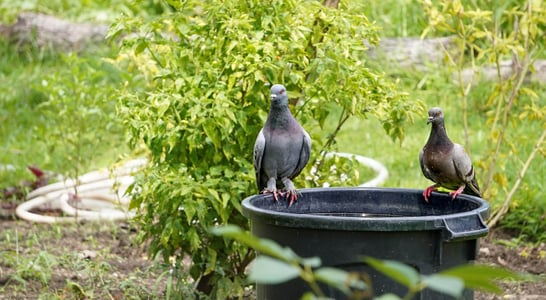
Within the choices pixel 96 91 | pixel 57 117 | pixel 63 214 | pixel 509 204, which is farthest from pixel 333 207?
pixel 63 214

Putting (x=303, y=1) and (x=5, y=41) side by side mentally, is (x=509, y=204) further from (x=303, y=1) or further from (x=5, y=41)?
(x=5, y=41)

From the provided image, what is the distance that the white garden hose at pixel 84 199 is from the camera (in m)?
6.02

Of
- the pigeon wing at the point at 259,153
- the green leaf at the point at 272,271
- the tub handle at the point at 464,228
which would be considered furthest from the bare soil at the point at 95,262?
the green leaf at the point at 272,271

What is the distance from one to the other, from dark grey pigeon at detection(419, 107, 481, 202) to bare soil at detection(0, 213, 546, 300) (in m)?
1.14

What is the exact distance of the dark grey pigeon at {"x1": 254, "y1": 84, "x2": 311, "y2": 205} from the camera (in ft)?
11.1

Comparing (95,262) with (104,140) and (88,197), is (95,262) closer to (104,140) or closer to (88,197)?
(88,197)

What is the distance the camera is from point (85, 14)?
11.3 metres

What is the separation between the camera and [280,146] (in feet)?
11.2

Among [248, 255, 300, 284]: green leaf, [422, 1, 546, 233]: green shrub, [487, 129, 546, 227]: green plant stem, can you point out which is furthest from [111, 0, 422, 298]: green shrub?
[248, 255, 300, 284]: green leaf

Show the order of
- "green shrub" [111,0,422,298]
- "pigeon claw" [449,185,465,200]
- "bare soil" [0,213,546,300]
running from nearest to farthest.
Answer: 1. "pigeon claw" [449,185,465,200]
2. "green shrub" [111,0,422,298]
3. "bare soil" [0,213,546,300]

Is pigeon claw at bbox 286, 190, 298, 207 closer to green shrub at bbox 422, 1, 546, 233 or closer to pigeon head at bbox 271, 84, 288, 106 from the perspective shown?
pigeon head at bbox 271, 84, 288, 106

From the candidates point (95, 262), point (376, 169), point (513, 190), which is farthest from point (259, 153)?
point (376, 169)

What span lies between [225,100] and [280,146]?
0.36 metres

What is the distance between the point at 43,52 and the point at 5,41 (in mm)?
621
